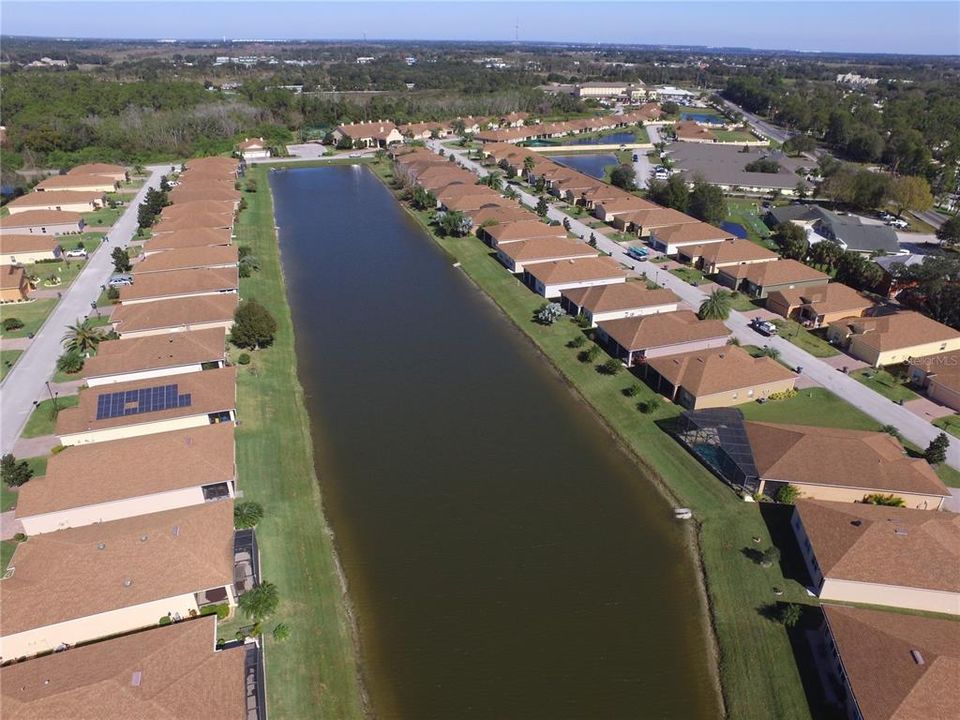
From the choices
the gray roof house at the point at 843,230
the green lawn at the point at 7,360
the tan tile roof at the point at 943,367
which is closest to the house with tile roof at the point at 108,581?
the green lawn at the point at 7,360

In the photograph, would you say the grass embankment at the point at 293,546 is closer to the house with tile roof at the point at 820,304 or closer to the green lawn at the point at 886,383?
the green lawn at the point at 886,383

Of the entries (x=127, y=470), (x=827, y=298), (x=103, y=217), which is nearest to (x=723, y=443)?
(x=827, y=298)

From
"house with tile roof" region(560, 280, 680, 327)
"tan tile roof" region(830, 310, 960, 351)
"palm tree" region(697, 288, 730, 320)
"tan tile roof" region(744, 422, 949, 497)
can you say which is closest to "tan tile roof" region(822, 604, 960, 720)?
"tan tile roof" region(744, 422, 949, 497)

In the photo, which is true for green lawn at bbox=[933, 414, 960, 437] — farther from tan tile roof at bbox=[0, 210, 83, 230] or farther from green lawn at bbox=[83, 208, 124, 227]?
tan tile roof at bbox=[0, 210, 83, 230]

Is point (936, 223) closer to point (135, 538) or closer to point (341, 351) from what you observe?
point (341, 351)

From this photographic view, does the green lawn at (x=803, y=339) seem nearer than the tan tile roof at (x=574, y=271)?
Yes

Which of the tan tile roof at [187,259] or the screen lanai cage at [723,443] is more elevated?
the screen lanai cage at [723,443]

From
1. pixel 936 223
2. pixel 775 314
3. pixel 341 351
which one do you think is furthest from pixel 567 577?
pixel 936 223
